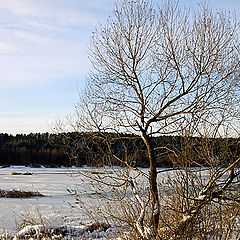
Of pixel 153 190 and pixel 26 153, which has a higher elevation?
pixel 153 190

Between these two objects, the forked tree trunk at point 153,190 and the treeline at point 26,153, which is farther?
the treeline at point 26,153

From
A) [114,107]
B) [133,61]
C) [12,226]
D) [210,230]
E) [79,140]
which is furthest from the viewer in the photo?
[12,226]

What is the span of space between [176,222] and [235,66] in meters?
2.09

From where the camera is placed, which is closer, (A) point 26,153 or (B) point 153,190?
(B) point 153,190

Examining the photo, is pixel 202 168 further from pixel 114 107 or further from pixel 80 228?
pixel 80 228

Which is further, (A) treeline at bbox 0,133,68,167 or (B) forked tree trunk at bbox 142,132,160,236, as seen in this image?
(A) treeline at bbox 0,133,68,167

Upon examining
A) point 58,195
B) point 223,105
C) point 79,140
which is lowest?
point 58,195

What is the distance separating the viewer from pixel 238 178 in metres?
3.97

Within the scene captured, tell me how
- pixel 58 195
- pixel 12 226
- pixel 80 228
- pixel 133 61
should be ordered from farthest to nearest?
pixel 58 195, pixel 12 226, pixel 80 228, pixel 133 61

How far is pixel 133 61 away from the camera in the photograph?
448 centimetres

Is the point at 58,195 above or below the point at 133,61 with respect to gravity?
below

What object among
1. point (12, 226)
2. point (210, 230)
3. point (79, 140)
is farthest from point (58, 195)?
point (210, 230)

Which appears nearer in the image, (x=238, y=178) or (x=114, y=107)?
(x=238, y=178)

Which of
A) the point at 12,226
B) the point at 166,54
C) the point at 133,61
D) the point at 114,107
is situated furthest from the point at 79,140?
the point at 12,226
